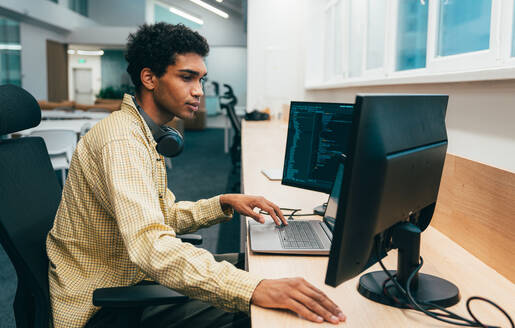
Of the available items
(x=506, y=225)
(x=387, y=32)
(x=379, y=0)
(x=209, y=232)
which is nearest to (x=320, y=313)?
(x=506, y=225)

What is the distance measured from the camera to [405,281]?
0.79 m

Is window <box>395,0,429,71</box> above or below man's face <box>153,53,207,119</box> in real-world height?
above

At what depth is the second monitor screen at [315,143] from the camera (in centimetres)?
134

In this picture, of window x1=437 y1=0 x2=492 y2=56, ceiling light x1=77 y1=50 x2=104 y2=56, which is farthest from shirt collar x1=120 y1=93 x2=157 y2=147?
ceiling light x1=77 y1=50 x2=104 y2=56

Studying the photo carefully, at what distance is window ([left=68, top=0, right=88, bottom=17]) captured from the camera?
12.5 meters

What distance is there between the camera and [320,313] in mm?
705

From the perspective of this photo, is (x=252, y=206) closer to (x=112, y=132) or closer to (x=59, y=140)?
(x=112, y=132)

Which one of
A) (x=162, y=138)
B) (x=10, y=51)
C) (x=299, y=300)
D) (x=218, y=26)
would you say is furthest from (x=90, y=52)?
(x=299, y=300)

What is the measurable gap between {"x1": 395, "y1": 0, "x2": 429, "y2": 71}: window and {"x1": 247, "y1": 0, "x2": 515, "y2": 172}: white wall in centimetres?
22

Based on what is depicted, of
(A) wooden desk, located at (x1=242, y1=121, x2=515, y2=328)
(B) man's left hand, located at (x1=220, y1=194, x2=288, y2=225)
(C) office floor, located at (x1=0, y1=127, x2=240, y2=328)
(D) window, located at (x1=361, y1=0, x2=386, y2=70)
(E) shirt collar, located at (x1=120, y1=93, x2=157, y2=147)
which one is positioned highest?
(D) window, located at (x1=361, y1=0, x2=386, y2=70)

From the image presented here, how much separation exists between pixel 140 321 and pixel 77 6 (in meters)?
14.1

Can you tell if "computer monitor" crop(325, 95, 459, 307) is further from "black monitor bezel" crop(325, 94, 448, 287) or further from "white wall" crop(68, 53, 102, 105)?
"white wall" crop(68, 53, 102, 105)

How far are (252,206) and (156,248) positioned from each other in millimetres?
506

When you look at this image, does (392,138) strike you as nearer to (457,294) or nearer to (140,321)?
(457,294)
